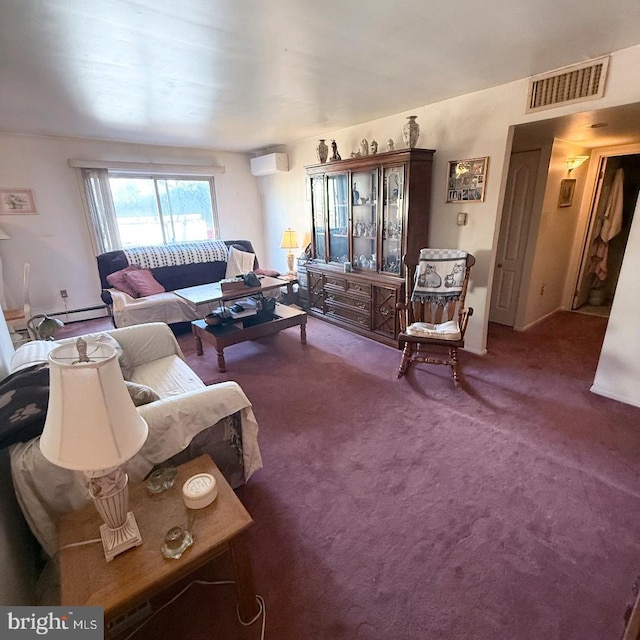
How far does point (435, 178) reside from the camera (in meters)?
3.27

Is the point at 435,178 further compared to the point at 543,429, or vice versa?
the point at 435,178

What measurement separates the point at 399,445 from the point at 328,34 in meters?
2.36

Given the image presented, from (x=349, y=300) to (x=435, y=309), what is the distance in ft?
3.52

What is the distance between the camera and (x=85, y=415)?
843 mm

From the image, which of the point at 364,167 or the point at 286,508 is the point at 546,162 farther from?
the point at 286,508

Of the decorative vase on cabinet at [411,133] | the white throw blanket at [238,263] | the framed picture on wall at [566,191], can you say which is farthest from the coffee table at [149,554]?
the framed picture on wall at [566,191]

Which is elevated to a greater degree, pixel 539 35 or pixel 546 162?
pixel 539 35

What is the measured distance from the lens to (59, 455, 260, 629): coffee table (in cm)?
92

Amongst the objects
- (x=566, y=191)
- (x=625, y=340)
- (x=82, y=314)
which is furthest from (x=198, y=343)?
(x=566, y=191)

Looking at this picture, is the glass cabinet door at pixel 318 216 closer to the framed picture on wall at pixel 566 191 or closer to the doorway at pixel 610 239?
the framed picture on wall at pixel 566 191

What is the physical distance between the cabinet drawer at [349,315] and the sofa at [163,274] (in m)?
0.97

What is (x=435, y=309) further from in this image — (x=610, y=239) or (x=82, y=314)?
(x=82, y=314)

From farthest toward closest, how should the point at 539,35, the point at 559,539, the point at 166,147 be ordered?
the point at 166,147 → the point at 539,35 → the point at 559,539

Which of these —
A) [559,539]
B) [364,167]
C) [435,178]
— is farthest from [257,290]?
[559,539]
